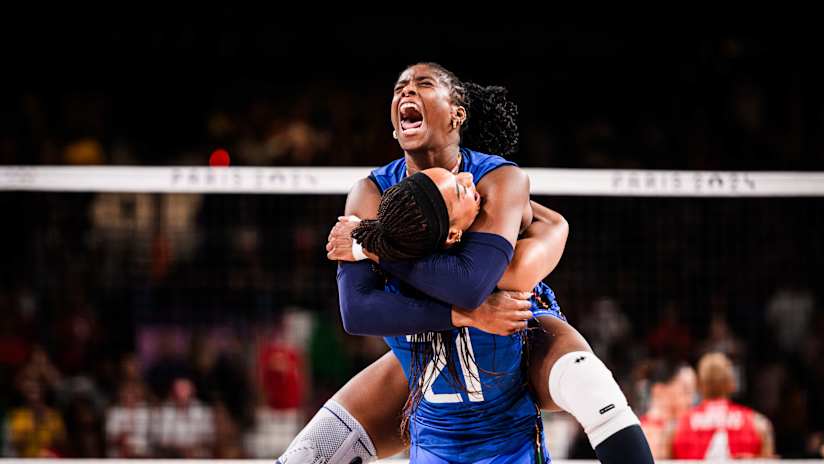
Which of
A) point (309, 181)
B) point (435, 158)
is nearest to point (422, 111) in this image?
point (435, 158)

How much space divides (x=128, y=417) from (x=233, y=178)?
7.39 feet

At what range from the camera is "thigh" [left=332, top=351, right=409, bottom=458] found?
294 cm

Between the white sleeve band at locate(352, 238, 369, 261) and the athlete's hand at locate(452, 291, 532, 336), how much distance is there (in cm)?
30

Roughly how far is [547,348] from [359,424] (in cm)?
66

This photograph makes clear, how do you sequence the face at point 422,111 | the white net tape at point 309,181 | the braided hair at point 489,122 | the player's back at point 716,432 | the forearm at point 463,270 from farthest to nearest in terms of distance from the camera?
1. the player's back at point 716,432
2. the white net tape at point 309,181
3. the braided hair at point 489,122
4. the face at point 422,111
5. the forearm at point 463,270

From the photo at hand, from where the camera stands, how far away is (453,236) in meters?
2.54

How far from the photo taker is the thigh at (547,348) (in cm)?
264

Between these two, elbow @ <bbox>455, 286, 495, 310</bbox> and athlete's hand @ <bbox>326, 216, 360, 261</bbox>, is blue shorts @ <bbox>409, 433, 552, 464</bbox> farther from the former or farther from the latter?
athlete's hand @ <bbox>326, 216, 360, 261</bbox>

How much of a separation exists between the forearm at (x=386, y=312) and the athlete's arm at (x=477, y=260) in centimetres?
5

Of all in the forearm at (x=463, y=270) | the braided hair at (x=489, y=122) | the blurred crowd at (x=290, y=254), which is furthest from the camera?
the blurred crowd at (x=290, y=254)

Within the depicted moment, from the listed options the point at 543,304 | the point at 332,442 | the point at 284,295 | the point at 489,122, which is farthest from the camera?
the point at 284,295

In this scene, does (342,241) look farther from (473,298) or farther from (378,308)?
(473,298)

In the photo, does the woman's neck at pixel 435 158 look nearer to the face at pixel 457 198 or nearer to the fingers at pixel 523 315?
the face at pixel 457 198

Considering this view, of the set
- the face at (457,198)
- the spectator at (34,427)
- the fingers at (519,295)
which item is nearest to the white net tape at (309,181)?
the fingers at (519,295)
